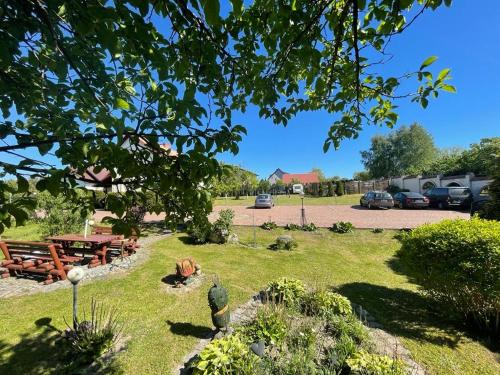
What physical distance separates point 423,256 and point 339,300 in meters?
2.14

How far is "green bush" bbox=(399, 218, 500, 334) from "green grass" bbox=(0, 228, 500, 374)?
23.5 inches

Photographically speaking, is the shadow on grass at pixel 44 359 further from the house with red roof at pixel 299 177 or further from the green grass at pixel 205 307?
the house with red roof at pixel 299 177

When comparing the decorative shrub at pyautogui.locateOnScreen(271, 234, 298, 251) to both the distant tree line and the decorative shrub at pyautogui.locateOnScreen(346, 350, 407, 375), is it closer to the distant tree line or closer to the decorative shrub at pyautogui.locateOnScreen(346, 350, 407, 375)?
the decorative shrub at pyautogui.locateOnScreen(346, 350, 407, 375)

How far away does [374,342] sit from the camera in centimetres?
464

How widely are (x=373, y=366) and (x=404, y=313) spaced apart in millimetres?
3650

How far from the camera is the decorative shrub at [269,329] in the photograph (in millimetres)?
4297

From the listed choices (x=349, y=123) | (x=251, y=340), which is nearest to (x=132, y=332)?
(x=251, y=340)

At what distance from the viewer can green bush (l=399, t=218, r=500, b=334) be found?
15.9 feet

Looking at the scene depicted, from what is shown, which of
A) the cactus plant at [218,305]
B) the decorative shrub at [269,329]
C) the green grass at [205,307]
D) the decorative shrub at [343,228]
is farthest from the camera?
the decorative shrub at [343,228]

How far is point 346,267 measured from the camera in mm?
10055

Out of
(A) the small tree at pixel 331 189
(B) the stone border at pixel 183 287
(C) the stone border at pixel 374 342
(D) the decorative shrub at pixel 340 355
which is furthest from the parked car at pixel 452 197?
(D) the decorative shrub at pixel 340 355

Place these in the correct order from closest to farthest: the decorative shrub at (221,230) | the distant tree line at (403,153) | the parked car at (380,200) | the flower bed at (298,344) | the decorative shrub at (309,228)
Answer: the flower bed at (298,344), the decorative shrub at (221,230), the decorative shrub at (309,228), the parked car at (380,200), the distant tree line at (403,153)

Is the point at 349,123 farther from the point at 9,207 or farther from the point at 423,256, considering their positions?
the point at 423,256

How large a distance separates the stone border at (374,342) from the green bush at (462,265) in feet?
5.29
